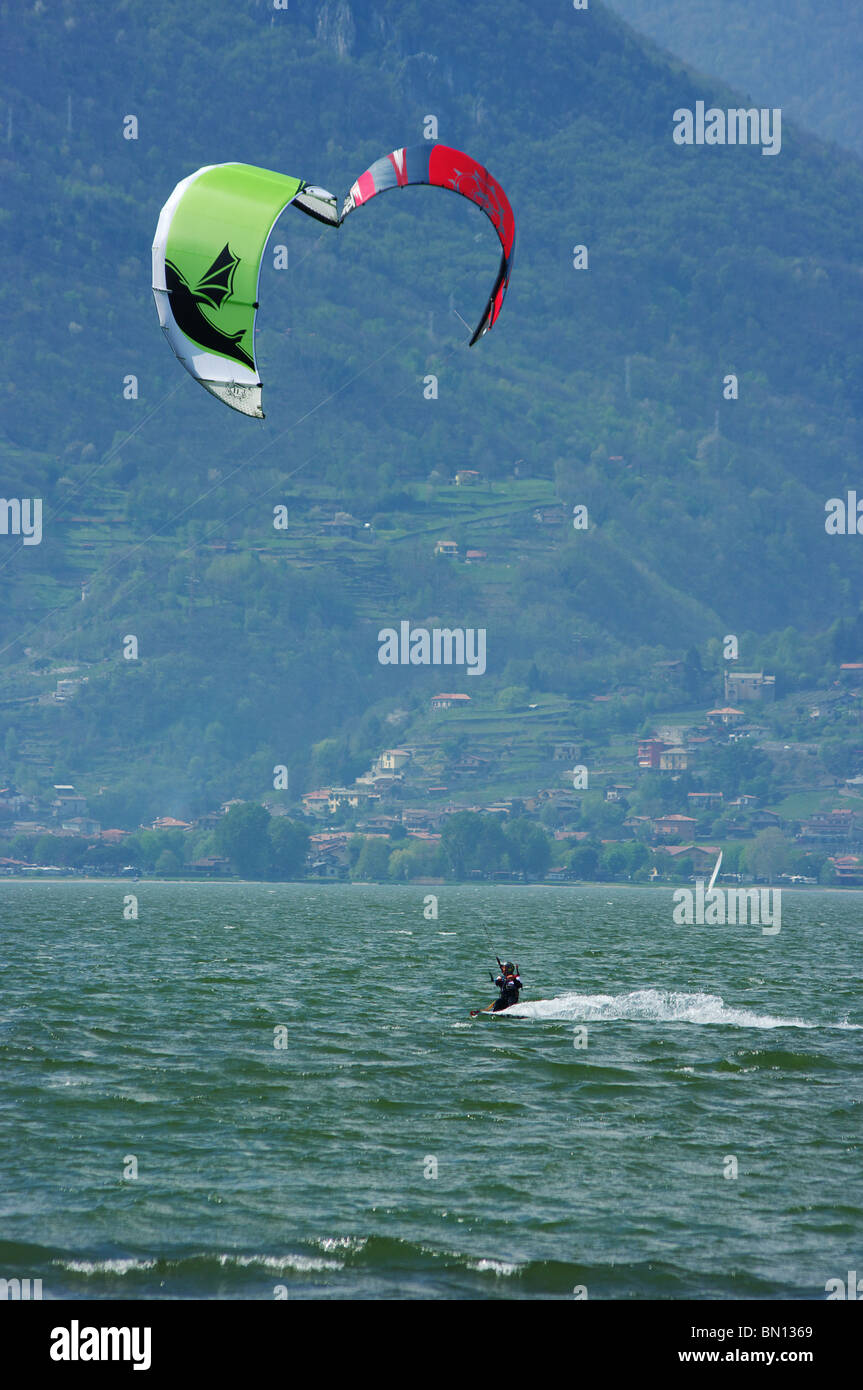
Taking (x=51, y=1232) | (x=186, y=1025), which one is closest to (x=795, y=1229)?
(x=51, y=1232)

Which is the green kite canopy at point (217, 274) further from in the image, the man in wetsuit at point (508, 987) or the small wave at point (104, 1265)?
the man in wetsuit at point (508, 987)

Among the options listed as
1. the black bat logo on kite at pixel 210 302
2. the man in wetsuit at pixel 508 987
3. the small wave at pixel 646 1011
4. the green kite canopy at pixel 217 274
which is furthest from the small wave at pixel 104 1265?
the small wave at pixel 646 1011

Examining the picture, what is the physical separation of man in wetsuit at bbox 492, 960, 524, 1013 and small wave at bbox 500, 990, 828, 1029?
209mm

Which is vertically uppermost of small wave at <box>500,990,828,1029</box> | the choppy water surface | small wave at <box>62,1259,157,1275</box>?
small wave at <box>500,990,828,1029</box>

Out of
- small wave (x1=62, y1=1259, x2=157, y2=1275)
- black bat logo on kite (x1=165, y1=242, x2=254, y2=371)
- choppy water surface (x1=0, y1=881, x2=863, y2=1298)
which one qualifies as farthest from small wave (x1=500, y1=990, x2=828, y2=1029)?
small wave (x1=62, y1=1259, x2=157, y2=1275)

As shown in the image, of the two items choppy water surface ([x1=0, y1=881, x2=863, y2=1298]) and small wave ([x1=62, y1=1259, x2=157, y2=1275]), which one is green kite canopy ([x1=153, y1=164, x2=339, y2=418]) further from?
small wave ([x1=62, y1=1259, x2=157, y2=1275])

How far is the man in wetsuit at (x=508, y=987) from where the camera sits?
34656 mm

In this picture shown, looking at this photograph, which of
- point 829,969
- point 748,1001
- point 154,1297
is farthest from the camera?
point 829,969

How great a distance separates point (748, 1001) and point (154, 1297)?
27.3 m

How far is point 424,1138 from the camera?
22734 mm

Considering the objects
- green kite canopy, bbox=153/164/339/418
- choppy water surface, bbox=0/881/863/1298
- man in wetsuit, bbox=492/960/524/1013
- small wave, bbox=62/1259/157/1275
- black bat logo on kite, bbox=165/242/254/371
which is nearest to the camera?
small wave, bbox=62/1259/157/1275

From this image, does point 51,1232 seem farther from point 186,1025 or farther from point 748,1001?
point 748,1001

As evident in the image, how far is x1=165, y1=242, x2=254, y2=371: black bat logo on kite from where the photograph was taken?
2577 cm
